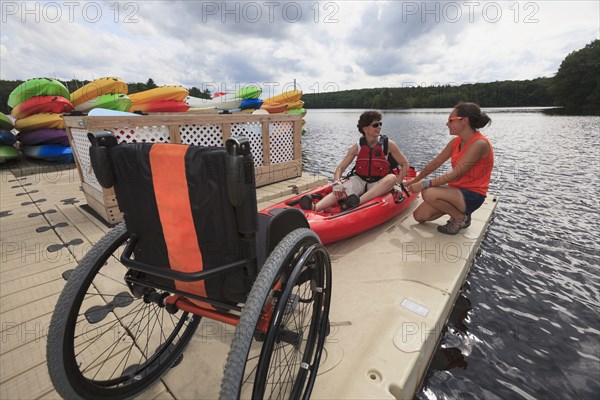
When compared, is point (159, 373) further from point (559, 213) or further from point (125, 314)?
point (559, 213)

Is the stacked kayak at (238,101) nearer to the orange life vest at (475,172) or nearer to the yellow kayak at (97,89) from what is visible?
the yellow kayak at (97,89)

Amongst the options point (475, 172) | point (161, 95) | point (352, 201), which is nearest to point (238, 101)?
point (161, 95)

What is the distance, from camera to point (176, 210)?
1393 millimetres

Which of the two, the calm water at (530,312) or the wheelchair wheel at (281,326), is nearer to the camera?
the wheelchair wheel at (281,326)

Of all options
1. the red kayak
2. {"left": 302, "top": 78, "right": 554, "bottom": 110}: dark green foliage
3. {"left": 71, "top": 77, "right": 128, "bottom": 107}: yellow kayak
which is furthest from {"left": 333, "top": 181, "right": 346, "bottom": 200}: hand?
{"left": 302, "top": 78, "right": 554, "bottom": 110}: dark green foliage

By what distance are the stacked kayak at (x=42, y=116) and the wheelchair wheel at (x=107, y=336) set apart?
306 inches

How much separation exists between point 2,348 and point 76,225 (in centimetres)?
261

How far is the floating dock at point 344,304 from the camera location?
6.21 ft

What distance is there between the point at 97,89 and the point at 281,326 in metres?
9.82

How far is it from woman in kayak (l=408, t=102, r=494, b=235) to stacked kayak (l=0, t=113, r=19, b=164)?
11121 mm

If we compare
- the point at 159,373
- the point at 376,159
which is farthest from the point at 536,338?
the point at 159,373

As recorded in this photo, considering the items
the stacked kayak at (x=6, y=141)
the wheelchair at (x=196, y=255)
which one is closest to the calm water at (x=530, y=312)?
the wheelchair at (x=196, y=255)

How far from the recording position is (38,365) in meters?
1.99

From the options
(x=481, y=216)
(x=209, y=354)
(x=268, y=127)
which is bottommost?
(x=209, y=354)
